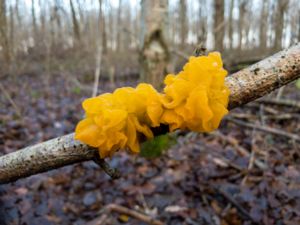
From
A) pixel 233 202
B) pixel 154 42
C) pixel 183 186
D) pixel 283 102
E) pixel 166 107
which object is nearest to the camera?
pixel 166 107

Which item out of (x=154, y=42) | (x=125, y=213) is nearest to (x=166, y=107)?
(x=125, y=213)

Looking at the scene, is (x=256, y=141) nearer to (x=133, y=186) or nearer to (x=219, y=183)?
(x=219, y=183)

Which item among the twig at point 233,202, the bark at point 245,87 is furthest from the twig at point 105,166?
the twig at point 233,202

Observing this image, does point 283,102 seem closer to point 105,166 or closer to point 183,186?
point 183,186

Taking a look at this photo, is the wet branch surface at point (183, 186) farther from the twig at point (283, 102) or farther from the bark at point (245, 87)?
the bark at point (245, 87)

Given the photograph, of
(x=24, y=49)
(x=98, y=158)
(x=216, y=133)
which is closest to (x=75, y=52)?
(x=24, y=49)

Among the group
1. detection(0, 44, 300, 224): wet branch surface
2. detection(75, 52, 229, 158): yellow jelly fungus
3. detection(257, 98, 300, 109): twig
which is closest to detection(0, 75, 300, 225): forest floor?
detection(0, 44, 300, 224): wet branch surface

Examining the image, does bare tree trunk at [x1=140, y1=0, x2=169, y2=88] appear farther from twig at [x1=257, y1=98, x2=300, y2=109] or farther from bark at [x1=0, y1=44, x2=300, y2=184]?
bark at [x1=0, y1=44, x2=300, y2=184]
